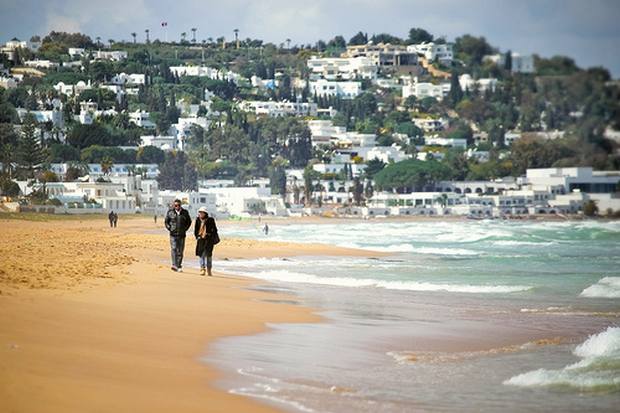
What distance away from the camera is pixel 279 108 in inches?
6181

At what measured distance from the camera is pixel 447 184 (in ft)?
392

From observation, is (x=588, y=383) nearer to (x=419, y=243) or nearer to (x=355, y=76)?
(x=419, y=243)

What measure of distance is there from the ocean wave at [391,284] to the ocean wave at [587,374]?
776 cm

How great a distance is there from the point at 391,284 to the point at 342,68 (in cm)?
17364

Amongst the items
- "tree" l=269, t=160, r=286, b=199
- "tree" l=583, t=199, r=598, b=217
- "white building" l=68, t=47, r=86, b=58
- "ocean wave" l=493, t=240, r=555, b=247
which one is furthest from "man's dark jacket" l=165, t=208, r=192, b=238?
"white building" l=68, t=47, r=86, b=58

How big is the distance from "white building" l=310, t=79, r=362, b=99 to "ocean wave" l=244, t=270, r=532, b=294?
156 meters

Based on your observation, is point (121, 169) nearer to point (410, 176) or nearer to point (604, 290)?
point (410, 176)

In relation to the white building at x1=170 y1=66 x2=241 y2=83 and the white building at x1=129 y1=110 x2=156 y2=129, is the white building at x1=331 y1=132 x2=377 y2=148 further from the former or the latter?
the white building at x1=170 y1=66 x2=241 y2=83

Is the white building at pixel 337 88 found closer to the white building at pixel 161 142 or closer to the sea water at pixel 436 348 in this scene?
the white building at pixel 161 142

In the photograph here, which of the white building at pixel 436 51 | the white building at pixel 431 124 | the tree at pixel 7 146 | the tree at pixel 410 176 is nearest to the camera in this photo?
the tree at pixel 7 146

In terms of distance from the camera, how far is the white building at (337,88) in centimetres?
17850

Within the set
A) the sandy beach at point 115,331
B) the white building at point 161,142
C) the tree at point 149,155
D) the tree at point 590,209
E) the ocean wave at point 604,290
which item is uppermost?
the white building at point 161,142

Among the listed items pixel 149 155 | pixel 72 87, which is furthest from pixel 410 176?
pixel 72 87

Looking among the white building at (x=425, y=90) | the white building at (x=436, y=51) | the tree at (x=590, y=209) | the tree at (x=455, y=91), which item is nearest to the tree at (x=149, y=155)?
the tree at (x=455, y=91)
